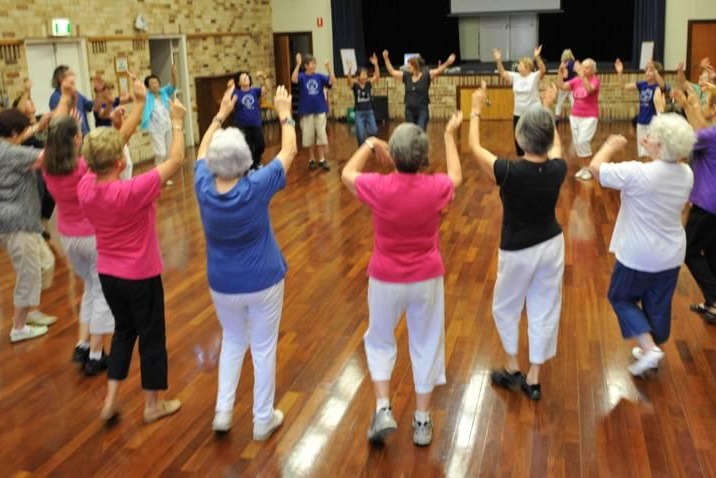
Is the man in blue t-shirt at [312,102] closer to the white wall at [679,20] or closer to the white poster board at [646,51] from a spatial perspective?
the white poster board at [646,51]

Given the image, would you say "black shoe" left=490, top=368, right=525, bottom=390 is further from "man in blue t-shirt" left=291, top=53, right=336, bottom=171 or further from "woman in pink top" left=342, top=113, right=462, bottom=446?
"man in blue t-shirt" left=291, top=53, right=336, bottom=171

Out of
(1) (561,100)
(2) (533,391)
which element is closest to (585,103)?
(1) (561,100)

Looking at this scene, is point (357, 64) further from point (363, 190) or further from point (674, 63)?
point (363, 190)

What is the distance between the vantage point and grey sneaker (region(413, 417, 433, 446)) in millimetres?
3527

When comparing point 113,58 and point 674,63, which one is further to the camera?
point 674,63

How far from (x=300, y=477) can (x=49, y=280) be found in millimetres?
3477

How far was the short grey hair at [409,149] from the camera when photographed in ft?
10.4

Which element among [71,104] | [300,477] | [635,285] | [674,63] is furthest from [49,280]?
[674,63]

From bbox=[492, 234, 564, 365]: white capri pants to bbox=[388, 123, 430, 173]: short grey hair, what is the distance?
0.78 meters

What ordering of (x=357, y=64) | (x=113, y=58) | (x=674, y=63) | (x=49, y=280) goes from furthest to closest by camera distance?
(x=357, y=64) < (x=674, y=63) < (x=113, y=58) < (x=49, y=280)

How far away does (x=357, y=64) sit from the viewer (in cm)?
1634

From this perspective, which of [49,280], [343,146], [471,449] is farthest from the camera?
[343,146]

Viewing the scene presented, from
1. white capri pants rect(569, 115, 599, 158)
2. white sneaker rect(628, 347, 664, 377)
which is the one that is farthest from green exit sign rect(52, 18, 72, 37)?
white sneaker rect(628, 347, 664, 377)

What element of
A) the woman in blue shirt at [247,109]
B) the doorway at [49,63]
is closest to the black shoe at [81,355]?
the woman in blue shirt at [247,109]
